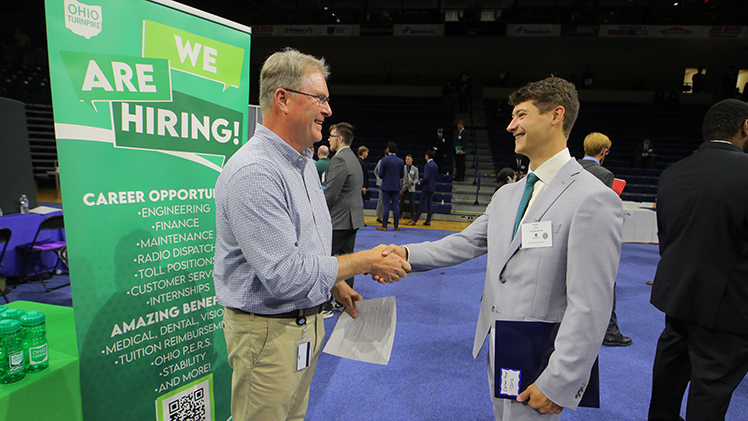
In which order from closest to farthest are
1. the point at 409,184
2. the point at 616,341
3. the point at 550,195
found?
1. the point at 550,195
2. the point at 616,341
3. the point at 409,184

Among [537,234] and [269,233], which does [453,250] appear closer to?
[537,234]

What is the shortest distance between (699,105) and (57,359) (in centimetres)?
2153

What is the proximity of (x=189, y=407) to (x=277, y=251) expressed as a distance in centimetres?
131

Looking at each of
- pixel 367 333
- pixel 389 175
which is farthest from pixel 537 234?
pixel 389 175

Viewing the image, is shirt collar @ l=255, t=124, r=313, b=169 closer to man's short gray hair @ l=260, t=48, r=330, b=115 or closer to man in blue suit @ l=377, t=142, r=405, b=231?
man's short gray hair @ l=260, t=48, r=330, b=115

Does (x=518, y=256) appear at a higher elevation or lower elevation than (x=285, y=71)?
lower

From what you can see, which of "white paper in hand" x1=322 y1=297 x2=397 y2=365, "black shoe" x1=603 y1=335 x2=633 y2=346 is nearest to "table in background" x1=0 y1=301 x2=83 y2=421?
"white paper in hand" x1=322 y1=297 x2=397 y2=365

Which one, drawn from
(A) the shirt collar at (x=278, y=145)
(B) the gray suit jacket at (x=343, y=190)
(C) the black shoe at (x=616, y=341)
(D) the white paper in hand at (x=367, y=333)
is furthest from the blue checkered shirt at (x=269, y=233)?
(C) the black shoe at (x=616, y=341)

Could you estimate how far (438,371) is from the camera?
287cm

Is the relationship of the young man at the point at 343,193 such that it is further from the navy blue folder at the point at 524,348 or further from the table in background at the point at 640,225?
the table in background at the point at 640,225

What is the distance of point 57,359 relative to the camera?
1486 millimetres

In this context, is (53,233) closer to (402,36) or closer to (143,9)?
(143,9)

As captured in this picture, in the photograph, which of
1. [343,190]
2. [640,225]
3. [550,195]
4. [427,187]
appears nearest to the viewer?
[550,195]

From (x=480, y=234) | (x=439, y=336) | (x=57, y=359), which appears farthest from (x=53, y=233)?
(x=480, y=234)
